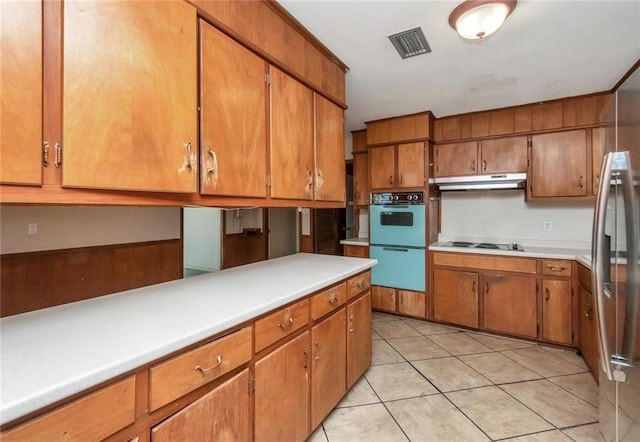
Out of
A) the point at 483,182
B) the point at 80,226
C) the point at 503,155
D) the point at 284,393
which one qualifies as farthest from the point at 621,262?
the point at 80,226

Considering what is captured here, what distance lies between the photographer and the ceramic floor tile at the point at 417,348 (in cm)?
267

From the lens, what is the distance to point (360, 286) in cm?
212

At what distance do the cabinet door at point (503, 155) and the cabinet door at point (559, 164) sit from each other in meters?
0.10

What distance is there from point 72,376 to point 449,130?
377 centimetres

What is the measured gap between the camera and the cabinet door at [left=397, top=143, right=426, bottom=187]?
3.33m

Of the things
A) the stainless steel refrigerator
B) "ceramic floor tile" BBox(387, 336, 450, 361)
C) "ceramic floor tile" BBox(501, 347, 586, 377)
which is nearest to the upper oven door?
"ceramic floor tile" BBox(387, 336, 450, 361)

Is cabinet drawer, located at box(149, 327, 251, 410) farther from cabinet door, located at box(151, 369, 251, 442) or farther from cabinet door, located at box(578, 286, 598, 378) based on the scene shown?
cabinet door, located at box(578, 286, 598, 378)

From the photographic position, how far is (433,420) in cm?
185

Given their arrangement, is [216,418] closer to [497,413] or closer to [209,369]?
[209,369]

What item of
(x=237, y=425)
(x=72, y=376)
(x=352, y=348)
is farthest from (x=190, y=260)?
(x=72, y=376)

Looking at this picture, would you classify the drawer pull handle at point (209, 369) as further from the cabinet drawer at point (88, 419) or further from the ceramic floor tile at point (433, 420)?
the ceramic floor tile at point (433, 420)

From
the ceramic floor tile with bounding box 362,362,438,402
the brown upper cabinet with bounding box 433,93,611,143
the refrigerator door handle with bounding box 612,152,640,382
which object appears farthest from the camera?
the brown upper cabinet with bounding box 433,93,611,143

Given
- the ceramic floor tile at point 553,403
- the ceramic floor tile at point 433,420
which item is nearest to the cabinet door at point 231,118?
the ceramic floor tile at point 433,420

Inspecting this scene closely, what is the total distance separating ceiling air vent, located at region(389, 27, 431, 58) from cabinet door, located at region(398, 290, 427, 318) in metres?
2.53
